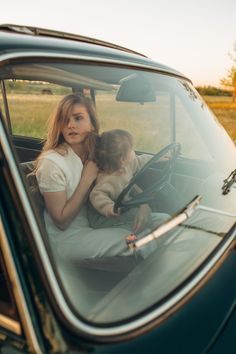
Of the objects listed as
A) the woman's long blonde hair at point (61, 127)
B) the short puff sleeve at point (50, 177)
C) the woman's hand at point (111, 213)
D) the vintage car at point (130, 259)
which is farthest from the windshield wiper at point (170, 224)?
the woman's long blonde hair at point (61, 127)

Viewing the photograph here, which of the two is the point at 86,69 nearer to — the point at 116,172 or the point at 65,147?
the point at 65,147

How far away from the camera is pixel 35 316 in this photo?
102cm

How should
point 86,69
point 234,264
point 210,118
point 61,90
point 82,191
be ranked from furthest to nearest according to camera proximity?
point 61,90, point 210,118, point 82,191, point 86,69, point 234,264

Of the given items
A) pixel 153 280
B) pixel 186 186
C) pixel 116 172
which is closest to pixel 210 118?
pixel 186 186

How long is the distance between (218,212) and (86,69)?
0.82 meters

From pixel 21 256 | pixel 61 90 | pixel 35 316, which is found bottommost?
pixel 35 316

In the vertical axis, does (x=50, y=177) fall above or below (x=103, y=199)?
above

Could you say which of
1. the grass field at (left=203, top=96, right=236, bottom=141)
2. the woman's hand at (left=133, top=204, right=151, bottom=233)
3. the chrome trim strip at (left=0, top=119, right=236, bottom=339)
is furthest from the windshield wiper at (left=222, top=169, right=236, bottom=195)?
the grass field at (left=203, top=96, right=236, bottom=141)

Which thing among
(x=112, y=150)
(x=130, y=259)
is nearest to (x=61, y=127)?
(x=112, y=150)

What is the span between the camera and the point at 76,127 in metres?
1.97

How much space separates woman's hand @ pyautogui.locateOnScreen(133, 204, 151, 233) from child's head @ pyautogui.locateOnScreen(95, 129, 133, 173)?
27 centimetres

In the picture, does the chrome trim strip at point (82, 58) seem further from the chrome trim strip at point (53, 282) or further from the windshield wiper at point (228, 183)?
the windshield wiper at point (228, 183)

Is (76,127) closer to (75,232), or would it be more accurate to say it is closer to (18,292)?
(75,232)

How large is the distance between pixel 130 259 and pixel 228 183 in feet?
2.08
